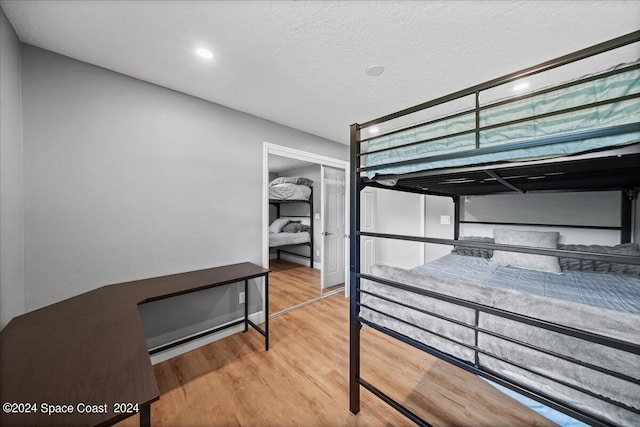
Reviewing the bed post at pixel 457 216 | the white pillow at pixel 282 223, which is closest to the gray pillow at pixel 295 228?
the white pillow at pixel 282 223

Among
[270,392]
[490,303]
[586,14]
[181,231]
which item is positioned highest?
[586,14]

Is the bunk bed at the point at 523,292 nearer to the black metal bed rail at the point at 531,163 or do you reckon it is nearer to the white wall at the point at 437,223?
the black metal bed rail at the point at 531,163

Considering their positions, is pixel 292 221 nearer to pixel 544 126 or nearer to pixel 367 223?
pixel 367 223

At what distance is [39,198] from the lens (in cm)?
154

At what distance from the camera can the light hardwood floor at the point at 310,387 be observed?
145 centimetres

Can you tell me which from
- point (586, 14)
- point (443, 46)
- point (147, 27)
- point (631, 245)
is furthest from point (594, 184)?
point (147, 27)

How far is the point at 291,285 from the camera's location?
3904 millimetres

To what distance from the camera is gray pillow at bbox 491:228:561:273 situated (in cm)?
227

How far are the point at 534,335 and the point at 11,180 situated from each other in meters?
2.77

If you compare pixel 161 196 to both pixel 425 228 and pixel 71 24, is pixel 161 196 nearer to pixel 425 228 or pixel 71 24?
pixel 71 24

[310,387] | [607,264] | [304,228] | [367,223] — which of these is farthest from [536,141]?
[304,228]

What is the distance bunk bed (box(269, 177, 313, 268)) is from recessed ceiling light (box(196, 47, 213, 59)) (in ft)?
10.7

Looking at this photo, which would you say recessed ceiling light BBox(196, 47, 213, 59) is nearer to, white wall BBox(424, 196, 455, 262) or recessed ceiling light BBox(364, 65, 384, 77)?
recessed ceiling light BBox(364, 65, 384, 77)

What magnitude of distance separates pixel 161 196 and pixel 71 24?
3.86 ft
